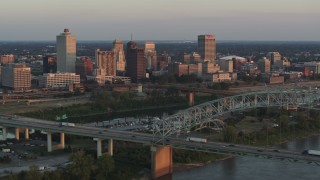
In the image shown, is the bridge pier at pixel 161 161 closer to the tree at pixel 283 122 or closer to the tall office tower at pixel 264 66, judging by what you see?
the tree at pixel 283 122

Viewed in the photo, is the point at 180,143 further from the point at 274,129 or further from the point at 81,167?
the point at 274,129

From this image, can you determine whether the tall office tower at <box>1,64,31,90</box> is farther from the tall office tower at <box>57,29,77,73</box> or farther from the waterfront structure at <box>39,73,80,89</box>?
the tall office tower at <box>57,29,77,73</box>

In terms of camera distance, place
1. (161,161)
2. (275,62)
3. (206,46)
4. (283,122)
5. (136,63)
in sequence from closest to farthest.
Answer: (161,161) → (283,122) → (136,63) → (275,62) → (206,46)

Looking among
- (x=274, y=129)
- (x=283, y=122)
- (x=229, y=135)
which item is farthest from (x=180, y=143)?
(x=283, y=122)

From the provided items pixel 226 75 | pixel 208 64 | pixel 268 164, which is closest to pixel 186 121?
pixel 268 164

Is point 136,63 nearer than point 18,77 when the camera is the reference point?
No

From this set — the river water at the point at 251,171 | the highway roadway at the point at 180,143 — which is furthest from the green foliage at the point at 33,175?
the river water at the point at 251,171
